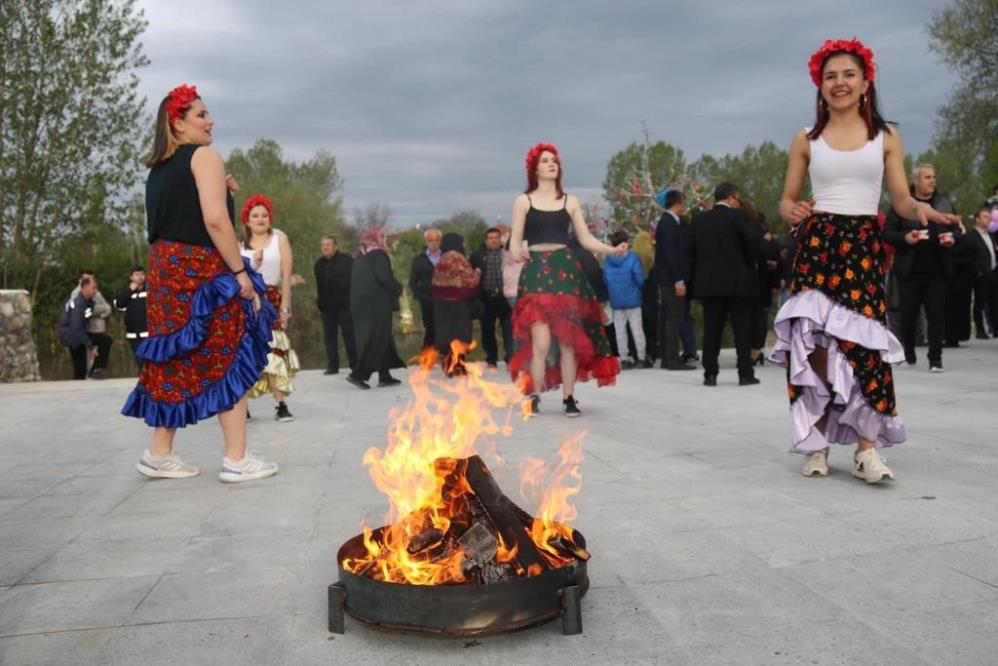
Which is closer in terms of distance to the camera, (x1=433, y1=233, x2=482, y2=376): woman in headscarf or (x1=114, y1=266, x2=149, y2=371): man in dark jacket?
(x1=433, y1=233, x2=482, y2=376): woman in headscarf

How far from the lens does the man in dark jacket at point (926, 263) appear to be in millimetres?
10000

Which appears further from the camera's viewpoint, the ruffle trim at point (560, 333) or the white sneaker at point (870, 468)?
the ruffle trim at point (560, 333)

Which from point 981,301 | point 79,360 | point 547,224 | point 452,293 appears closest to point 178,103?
point 547,224

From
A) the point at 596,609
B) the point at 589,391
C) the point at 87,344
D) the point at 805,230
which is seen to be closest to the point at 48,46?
the point at 87,344

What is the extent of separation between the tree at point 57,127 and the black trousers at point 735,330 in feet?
56.3

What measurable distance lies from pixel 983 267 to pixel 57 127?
19745mm

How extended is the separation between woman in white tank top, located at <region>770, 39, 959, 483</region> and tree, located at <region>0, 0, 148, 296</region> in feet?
67.6

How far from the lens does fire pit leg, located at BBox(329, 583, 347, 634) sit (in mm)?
2982

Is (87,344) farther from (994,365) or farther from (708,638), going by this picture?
(708,638)

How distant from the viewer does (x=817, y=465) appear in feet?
16.9

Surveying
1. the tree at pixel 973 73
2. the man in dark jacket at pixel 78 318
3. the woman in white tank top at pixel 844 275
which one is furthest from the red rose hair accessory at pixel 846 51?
the tree at pixel 973 73

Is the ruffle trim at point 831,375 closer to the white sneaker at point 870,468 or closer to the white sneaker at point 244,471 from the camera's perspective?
the white sneaker at point 870,468

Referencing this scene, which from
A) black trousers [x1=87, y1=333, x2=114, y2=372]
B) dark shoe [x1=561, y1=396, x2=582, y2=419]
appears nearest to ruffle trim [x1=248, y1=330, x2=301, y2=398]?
dark shoe [x1=561, y1=396, x2=582, y2=419]

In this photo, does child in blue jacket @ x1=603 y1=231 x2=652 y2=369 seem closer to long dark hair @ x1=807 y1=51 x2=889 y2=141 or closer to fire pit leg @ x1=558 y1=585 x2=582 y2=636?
long dark hair @ x1=807 y1=51 x2=889 y2=141
